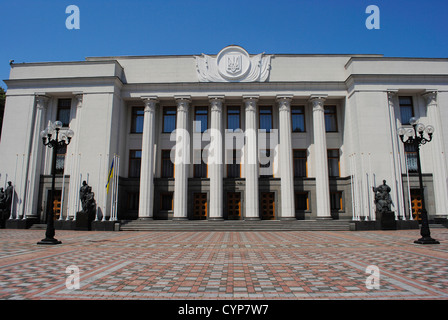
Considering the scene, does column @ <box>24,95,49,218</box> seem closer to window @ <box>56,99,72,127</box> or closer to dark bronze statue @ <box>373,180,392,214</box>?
window @ <box>56,99,72,127</box>

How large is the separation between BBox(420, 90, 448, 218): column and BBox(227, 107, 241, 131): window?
16.5m

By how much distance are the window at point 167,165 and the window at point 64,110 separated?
9350 mm

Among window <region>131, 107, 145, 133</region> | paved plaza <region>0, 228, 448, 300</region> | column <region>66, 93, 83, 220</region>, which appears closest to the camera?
paved plaza <region>0, 228, 448, 300</region>

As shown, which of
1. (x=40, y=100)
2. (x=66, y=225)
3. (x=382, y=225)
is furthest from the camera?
(x=40, y=100)

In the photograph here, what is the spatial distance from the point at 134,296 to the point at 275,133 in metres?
23.3

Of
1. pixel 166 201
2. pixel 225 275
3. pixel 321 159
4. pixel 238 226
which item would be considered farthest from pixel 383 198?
pixel 225 275

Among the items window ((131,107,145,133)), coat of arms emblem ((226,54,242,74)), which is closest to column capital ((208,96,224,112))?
coat of arms emblem ((226,54,242,74))

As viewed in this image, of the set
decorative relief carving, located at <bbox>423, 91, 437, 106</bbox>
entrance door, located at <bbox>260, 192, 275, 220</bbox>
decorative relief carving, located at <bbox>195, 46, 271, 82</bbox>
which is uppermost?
decorative relief carving, located at <bbox>195, 46, 271, 82</bbox>

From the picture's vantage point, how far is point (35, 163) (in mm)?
24266

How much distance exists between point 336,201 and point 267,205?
20.7 ft

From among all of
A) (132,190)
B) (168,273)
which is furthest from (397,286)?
(132,190)

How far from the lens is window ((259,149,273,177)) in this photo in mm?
26094

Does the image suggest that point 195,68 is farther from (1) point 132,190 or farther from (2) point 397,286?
(2) point 397,286

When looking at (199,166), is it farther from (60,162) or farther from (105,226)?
(60,162)
